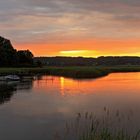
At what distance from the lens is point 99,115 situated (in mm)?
24469

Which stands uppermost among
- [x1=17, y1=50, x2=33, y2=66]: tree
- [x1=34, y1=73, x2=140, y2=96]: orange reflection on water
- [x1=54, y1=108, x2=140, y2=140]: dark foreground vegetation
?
[x1=17, y1=50, x2=33, y2=66]: tree

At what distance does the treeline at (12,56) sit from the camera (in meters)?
99.2

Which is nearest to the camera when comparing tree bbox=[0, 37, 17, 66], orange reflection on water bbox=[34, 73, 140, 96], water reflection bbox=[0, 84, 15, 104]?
water reflection bbox=[0, 84, 15, 104]

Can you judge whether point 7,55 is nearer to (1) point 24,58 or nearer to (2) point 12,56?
(2) point 12,56

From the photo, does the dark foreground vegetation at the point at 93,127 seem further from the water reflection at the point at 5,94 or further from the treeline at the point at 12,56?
the treeline at the point at 12,56

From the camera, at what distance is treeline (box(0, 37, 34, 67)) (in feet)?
326

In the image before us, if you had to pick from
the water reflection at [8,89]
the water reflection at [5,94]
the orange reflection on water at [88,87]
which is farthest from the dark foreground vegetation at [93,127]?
the orange reflection on water at [88,87]

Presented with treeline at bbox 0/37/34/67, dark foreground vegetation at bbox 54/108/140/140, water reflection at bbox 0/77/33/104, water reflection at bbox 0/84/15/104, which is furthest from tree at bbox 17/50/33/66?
dark foreground vegetation at bbox 54/108/140/140

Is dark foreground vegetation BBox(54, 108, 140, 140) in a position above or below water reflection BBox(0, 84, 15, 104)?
above

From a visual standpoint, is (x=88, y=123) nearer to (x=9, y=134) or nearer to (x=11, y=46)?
(x=9, y=134)

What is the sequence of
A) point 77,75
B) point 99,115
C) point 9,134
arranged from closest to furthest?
1. point 9,134
2. point 99,115
3. point 77,75

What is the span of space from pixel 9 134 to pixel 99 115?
756 cm

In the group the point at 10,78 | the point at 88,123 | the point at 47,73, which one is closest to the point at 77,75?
the point at 47,73

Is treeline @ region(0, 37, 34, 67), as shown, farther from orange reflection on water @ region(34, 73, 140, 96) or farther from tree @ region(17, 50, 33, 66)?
orange reflection on water @ region(34, 73, 140, 96)
